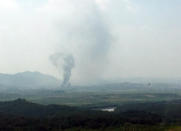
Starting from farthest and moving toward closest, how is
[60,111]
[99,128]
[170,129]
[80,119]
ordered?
[60,111]
[80,119]
[99,128]
[170,129]

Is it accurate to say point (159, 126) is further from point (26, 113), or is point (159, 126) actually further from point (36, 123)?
point (26, 113)

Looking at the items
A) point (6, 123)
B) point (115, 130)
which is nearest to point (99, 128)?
point (115, 130)

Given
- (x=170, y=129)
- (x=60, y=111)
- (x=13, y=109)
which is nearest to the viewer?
(x=170, y=129)

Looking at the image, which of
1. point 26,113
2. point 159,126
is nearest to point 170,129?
point 159,126

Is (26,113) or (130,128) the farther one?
(26,113)

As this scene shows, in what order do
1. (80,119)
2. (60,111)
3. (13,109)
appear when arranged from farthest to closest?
1. (13,109)
2. (60,111)
3. (80,119)

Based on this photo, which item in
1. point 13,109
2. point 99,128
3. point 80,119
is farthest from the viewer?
point 13,109

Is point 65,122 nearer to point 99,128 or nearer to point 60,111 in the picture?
point 99,128

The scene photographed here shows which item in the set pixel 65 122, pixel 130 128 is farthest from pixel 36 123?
pixel 130 128

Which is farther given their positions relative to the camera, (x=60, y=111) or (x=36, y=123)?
(x=60, y=111)
